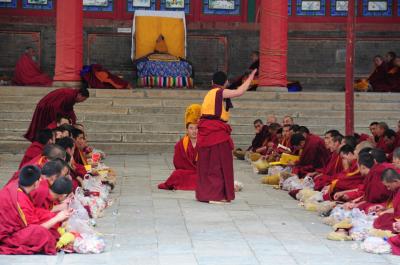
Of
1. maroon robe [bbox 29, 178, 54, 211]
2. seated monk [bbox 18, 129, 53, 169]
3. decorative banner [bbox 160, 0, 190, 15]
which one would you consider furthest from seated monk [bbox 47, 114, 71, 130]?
decorative banner [bbox 160, 0, 190, 15]

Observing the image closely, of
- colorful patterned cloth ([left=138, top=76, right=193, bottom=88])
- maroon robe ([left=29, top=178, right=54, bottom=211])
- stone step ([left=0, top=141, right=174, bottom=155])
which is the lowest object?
stone step ([left=0, top=141, right=174, bottom=155])

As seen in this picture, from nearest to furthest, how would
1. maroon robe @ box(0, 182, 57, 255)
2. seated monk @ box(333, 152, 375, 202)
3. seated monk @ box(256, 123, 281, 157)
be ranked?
maroon robe @ box(0, 182, 57, 255) < seated monk @ box(333, 152, 375, 202) < seated monk @ box(256, 123, 281, 157)

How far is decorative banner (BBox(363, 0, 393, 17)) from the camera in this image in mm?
23422

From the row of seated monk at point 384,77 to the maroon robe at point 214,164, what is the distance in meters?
10.6

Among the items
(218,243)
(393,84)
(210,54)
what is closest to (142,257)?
(218,243)

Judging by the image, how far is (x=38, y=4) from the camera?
2316 cm

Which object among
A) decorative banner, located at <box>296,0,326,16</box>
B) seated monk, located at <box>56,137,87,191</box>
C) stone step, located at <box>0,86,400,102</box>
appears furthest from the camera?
decorative banner, located at <box>296,0,326,16</box>

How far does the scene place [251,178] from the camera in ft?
45.5

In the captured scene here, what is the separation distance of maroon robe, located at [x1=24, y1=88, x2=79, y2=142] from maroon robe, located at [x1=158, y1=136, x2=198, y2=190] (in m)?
2.38

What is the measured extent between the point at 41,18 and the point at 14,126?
6446 millimetres

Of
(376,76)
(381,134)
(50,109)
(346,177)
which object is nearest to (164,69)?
(376,76)

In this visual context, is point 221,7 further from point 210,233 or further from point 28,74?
point 210,233

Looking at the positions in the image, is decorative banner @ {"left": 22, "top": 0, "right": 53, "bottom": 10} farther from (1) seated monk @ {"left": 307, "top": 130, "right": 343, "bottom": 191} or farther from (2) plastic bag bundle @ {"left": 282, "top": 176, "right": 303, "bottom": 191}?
(1) seated monk @ {"left": 307, "top": 130, "right": 343, "bottom": 191}

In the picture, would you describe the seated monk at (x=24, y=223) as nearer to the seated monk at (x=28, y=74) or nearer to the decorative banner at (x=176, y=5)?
the seated monk at (x=28, y=74)
